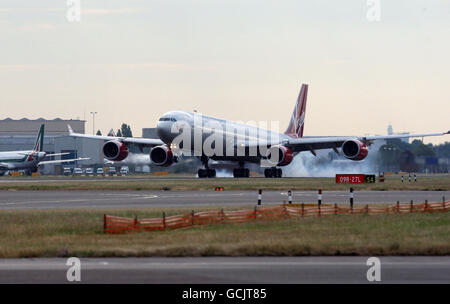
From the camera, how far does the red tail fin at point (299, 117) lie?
306 ft

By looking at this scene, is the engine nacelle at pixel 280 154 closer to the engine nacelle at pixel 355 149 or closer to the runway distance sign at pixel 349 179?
the engine nacelle at pixel 355 149

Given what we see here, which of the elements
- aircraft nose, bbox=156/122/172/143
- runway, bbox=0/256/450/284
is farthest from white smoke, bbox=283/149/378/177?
runway, bbox=0/256/450/284

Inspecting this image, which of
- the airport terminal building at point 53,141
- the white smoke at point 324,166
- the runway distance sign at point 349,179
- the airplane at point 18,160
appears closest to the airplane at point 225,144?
the runway distance sign at point 349,179

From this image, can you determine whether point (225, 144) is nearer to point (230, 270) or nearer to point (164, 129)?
point (164, 129)

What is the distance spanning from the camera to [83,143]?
164250mm

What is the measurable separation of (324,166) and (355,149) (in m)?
24.2

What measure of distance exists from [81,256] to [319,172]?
79301 mm

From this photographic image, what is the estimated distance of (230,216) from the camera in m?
32.0

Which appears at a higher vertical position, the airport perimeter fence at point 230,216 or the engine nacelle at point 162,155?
the engine nacelle at point 162,155

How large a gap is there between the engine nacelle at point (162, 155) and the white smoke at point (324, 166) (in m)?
21.7

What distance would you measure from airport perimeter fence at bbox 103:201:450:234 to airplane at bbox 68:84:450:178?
37818 mm

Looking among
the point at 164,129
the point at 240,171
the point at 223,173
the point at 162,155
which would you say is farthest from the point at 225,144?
the point at 223,173

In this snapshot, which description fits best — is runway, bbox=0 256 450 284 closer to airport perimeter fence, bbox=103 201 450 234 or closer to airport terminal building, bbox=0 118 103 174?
airport perimeter fence, bbox=103 201 450 234
